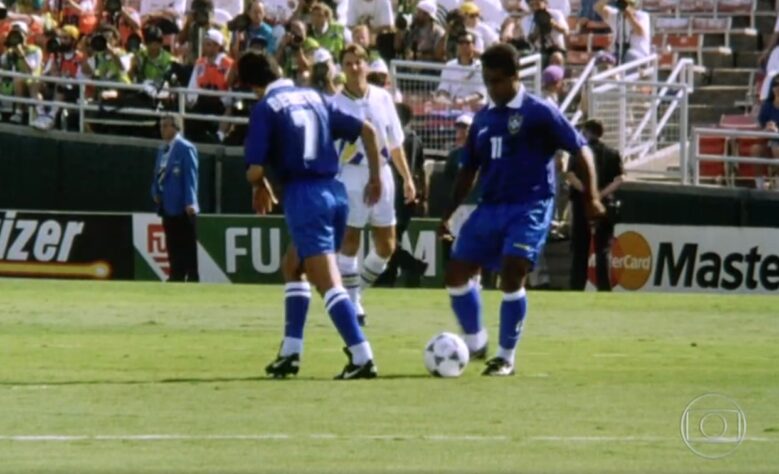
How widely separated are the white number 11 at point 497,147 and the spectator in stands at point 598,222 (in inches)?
430

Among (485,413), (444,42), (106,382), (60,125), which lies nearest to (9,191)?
(60,125)

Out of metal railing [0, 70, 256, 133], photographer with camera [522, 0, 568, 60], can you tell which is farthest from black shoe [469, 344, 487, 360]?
metal railing [0, 70, 256, 133]

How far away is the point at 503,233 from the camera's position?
1418 centimetres

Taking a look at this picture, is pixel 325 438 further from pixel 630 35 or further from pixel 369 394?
pixel 630 35

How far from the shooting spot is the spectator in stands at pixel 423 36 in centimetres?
2933

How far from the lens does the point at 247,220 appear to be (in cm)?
2755

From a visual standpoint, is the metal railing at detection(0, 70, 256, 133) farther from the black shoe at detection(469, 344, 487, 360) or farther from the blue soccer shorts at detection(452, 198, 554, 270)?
the blue soccer shorts at detection(452, 198, 554, 270)

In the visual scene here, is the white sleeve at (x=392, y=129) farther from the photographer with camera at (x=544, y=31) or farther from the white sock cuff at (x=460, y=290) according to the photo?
the photographer with camera at (x=544, y=31)

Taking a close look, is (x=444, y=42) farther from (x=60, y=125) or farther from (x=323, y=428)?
(x=323, y=428)

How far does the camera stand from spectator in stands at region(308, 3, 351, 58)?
93.7 ft

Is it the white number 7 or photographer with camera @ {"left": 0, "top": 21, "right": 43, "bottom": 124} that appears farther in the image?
photographer with camera @ {"left": 0, "top": 21, "right": 43, "bottom": 124}

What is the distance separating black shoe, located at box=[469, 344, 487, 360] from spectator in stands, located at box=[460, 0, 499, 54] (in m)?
14.0

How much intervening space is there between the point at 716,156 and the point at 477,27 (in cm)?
382

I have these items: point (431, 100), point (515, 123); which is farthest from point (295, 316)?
point (431, 100)
